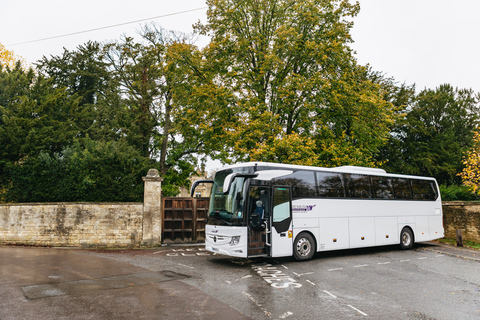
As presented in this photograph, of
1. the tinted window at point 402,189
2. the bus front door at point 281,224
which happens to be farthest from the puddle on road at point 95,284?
the tinted window at point 402,189

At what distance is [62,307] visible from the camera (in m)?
6.10

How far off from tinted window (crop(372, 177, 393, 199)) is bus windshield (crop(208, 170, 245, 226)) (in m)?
6.37

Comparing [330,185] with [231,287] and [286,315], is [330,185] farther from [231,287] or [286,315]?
[286,315]

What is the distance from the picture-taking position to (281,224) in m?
10.9

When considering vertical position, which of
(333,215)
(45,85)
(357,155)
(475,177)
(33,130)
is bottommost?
(333,215)

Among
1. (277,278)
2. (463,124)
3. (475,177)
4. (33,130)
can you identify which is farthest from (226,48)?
(463,124)

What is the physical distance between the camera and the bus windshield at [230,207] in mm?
10320

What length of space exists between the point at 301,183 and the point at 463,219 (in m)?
11.6

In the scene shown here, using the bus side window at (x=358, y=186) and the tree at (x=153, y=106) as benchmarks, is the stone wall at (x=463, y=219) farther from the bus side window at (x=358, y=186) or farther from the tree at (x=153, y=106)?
the tree at (x=153, y=106)

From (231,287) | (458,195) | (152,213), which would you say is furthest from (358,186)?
(458,195)

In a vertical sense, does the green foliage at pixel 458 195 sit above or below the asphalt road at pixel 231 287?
above

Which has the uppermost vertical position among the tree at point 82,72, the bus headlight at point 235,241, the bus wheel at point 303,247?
the tree at point 82,72

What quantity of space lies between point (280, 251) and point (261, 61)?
10.4 metres

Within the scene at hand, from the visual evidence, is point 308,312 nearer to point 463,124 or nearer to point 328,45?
point 328,45
